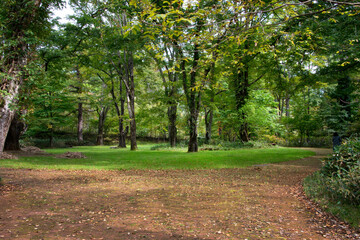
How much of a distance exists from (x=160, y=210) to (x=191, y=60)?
291cm

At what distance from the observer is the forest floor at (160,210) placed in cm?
345

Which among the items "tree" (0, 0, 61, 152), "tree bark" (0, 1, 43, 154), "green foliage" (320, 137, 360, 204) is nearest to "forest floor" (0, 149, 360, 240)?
"green foliage" (320, 137, 360, 204)

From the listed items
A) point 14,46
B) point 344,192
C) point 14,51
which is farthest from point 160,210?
point 14,46

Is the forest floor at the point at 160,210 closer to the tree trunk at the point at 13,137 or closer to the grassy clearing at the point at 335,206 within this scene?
the grassy clearing at the point at 335,206

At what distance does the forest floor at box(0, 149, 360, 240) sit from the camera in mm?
3445

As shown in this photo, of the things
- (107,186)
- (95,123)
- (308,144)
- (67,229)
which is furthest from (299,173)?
(95,123)

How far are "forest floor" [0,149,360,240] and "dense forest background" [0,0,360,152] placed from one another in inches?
97.7

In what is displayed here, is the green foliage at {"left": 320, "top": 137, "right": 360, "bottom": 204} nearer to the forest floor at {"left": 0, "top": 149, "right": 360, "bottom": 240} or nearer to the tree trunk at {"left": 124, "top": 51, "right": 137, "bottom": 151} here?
the forest floor at {"left": 0, "top": 149, "right": 360, "bottom": 240}

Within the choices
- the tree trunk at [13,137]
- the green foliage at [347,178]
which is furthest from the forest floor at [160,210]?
the tree trunk at [13,137]

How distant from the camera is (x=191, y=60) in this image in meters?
3.65

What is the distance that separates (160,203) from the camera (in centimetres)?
489

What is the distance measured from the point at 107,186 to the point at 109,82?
2309cm

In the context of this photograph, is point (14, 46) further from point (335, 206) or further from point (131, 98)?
point (131, 98)

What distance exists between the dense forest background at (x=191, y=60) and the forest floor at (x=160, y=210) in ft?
8.14
